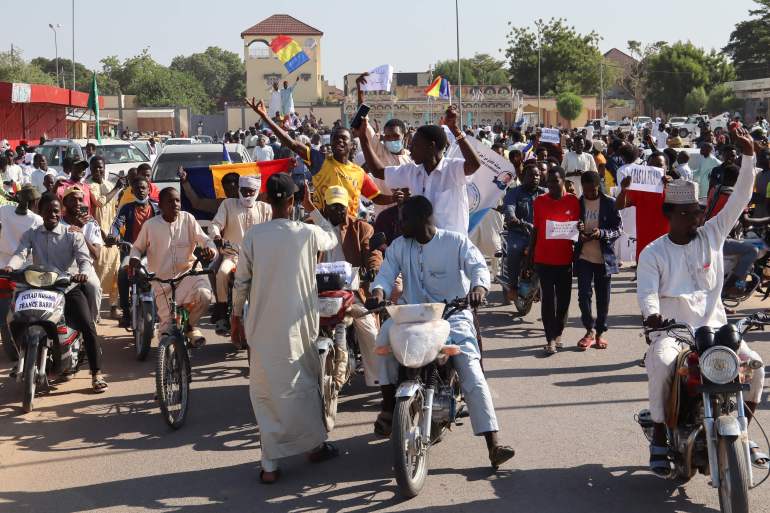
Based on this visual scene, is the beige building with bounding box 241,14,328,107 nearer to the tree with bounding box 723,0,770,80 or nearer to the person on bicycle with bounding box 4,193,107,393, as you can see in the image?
the tree with bounding box 723,0,770,80

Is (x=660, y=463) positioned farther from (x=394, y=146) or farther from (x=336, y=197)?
(x=394, y=146)

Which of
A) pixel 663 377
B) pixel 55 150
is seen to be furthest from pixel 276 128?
pixel 55 150

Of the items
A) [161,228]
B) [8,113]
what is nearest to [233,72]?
[8,113]

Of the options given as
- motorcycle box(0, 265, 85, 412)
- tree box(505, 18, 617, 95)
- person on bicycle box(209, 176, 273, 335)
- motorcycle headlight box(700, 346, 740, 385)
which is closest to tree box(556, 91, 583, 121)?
tree box(505, 18, 617, 95)

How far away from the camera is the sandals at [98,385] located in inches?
343

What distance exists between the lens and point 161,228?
8.99 metres

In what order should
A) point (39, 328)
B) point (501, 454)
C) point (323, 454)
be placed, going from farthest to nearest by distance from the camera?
point (39, 328), point (323, 454), point (501, 454)

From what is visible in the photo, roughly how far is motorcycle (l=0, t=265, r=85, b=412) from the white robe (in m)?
2.57

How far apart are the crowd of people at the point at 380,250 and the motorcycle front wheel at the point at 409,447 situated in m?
0.41

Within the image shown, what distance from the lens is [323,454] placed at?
659cm

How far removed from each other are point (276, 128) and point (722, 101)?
2937 inches

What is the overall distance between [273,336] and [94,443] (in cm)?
196

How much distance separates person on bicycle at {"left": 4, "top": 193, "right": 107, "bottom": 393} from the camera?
8578 mm

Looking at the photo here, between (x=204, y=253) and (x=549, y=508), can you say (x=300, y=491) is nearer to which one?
(x=549, y=508)
